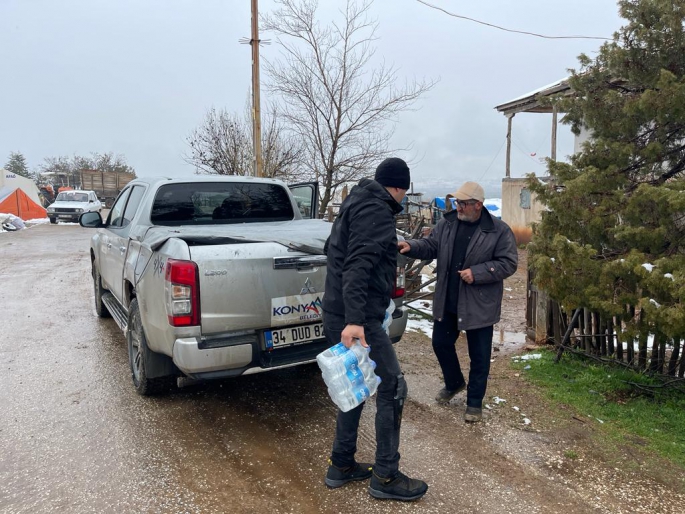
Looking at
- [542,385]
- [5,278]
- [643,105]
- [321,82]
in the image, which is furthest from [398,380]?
[321,82]

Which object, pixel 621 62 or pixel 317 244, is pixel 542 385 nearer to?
pixel 317 244

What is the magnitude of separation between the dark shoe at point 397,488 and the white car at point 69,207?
24.5m

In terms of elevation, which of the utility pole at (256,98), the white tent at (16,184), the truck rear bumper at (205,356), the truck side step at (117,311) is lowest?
the truck side step at (117,311)

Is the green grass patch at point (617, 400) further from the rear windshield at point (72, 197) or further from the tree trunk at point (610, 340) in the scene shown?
the rear windshield at point (72, 197)

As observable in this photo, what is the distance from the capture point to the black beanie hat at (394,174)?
2.99 m

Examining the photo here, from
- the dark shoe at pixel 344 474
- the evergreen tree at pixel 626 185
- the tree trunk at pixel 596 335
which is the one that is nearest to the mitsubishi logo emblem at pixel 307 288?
the dark shoe at pixel 344 474

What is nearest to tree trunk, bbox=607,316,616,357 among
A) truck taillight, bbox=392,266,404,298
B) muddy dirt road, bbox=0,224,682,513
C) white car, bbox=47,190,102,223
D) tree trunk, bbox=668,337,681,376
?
tree trunk, bbox=668,337,681,376

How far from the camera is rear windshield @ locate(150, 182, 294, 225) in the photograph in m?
5.08

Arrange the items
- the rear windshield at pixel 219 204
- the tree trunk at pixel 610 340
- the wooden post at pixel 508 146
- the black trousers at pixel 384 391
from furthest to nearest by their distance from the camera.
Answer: the wooden post at pixel 508 146, the rear windshield at pixel 219 204, the tree trunk at pixel 610 340, the black trousers at pixel 384 391

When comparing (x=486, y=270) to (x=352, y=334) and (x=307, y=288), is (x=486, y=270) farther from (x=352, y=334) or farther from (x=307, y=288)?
(x=352, y=334)

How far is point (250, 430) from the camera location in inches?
149

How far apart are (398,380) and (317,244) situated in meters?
1.34

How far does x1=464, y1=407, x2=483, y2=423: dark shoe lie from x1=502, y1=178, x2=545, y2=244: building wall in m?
12.1

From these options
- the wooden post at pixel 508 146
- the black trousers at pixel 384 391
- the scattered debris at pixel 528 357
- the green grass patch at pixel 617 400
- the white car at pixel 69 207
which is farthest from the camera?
the white car at pixel 69 207
